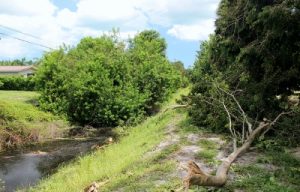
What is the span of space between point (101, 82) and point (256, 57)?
1798cm

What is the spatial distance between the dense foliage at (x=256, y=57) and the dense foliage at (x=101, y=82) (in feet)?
39.9

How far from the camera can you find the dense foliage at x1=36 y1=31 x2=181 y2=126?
1169 inches

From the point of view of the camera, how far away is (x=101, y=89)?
29547 mm

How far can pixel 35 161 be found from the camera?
19828mm

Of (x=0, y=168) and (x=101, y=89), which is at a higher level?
(x=101, y=89)

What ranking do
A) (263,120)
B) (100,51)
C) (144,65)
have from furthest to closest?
1. (144,65)
2. (100,51)
3. (263,120)

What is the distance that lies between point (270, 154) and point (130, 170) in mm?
3896

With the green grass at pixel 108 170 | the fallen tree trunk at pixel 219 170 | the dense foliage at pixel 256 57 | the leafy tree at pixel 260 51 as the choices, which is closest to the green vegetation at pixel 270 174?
the fallen tree trunk at pixel 219 170

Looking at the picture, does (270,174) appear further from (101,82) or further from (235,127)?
(101,82)

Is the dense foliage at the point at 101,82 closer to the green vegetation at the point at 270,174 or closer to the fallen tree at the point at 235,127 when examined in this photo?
the fallen tree at the point at 235,127

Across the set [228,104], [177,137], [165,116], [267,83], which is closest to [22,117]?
[165,116]

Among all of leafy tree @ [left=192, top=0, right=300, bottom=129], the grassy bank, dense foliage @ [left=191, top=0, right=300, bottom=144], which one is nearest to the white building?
the grassy bank

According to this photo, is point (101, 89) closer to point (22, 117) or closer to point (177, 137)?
point (22, 117)

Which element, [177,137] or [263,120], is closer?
[263,120]
